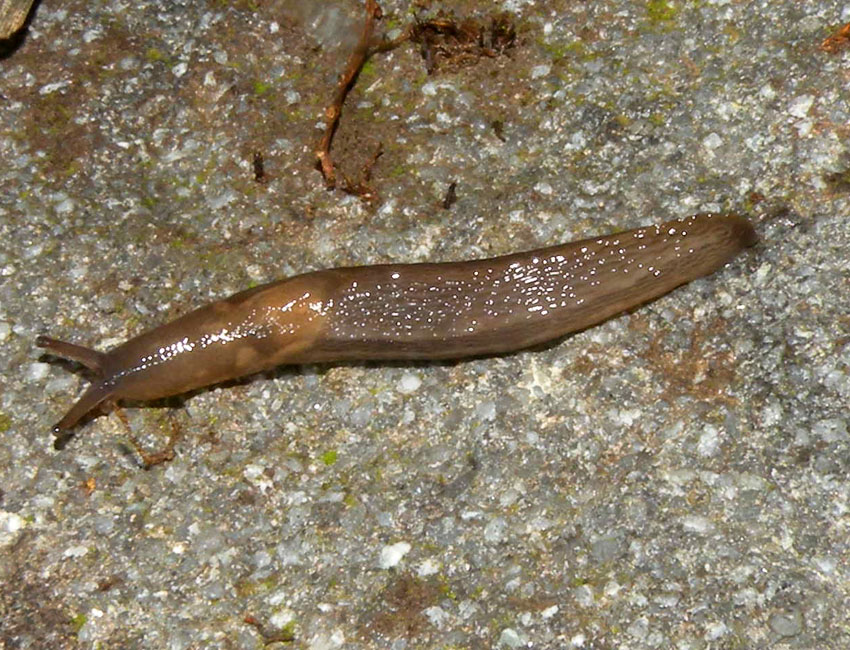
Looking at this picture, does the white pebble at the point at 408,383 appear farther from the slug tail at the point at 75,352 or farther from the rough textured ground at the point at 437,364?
the slug tail at the point at 75,352

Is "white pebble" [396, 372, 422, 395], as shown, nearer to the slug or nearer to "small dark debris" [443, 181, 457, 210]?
the slug

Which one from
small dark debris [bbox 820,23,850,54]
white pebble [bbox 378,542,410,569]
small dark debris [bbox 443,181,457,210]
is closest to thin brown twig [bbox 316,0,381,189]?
small dark debris [bbox 443,181,457,210]

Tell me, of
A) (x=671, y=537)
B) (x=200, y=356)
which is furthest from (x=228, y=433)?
(x=671, y=537)

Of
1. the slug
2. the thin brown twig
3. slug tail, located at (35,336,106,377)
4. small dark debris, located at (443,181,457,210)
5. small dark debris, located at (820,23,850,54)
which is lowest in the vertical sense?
slug tail, located at (35,336,106,377)

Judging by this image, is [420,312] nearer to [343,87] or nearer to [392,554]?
[392,554]

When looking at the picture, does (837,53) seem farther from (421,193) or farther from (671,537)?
(671,537)

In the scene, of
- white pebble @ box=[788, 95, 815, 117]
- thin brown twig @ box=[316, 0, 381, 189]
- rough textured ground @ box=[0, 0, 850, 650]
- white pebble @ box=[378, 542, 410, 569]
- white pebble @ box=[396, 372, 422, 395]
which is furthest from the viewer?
thin brown twig @ box=[316, 0, 381, 189]

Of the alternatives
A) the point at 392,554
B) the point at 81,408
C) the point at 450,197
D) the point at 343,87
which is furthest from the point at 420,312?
the point at 81,408
